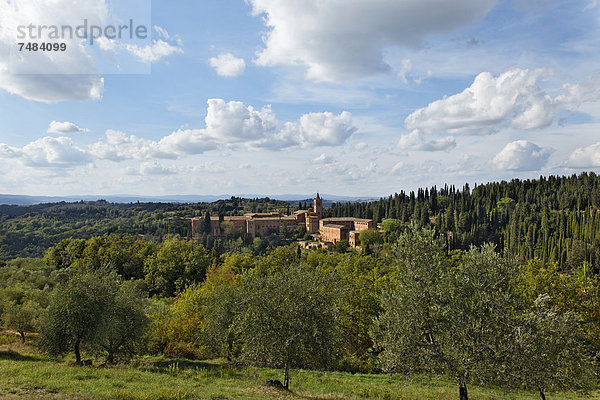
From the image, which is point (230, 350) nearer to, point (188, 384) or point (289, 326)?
point (188, 384)

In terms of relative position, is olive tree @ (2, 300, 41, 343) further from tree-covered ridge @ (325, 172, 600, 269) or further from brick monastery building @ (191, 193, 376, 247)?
brick monastery building @ (191, 193, 376, 247)

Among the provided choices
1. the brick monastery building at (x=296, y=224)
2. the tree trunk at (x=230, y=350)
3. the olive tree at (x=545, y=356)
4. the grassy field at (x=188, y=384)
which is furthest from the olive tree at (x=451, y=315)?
the brick monastery building at (x=296, y=224)

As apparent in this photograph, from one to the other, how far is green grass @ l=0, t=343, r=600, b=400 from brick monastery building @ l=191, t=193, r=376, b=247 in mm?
95543

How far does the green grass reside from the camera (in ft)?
50.0

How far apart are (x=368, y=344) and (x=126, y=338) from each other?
1947 cm

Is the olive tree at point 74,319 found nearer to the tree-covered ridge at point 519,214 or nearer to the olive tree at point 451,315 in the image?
the olive tree at point 451,315

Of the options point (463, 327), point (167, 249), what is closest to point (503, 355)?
point (463, 327)

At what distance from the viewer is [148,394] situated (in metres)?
15.1

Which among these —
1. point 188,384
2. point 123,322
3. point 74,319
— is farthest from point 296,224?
point 188,384

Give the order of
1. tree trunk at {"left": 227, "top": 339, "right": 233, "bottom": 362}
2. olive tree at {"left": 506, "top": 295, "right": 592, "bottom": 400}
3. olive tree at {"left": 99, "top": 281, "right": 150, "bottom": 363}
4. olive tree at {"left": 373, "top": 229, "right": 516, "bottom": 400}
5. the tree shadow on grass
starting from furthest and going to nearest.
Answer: tree trunk at {"left": 227, "top": 339, "right": 233, "bottom": 362} < olive tree at {"left": 99, "top": 281, "right": 150, "bottom": 363} < the tree shadow on grass < olive tree at {"left": 373, "top": 229, "right": 516, "bottom": 400} < olive tree at {"left": 506, "top": 295, "right": 592, "bottom": 400}

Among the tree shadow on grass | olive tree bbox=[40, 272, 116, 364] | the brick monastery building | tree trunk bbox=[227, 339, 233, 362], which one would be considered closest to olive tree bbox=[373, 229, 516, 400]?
tree trunk bbox=[227, 339, 233, 362]

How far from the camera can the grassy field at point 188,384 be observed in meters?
15.2

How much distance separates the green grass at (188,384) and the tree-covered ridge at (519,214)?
5235 centimetres

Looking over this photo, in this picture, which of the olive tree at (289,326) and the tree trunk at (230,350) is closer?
the olive tree at (289,326)
